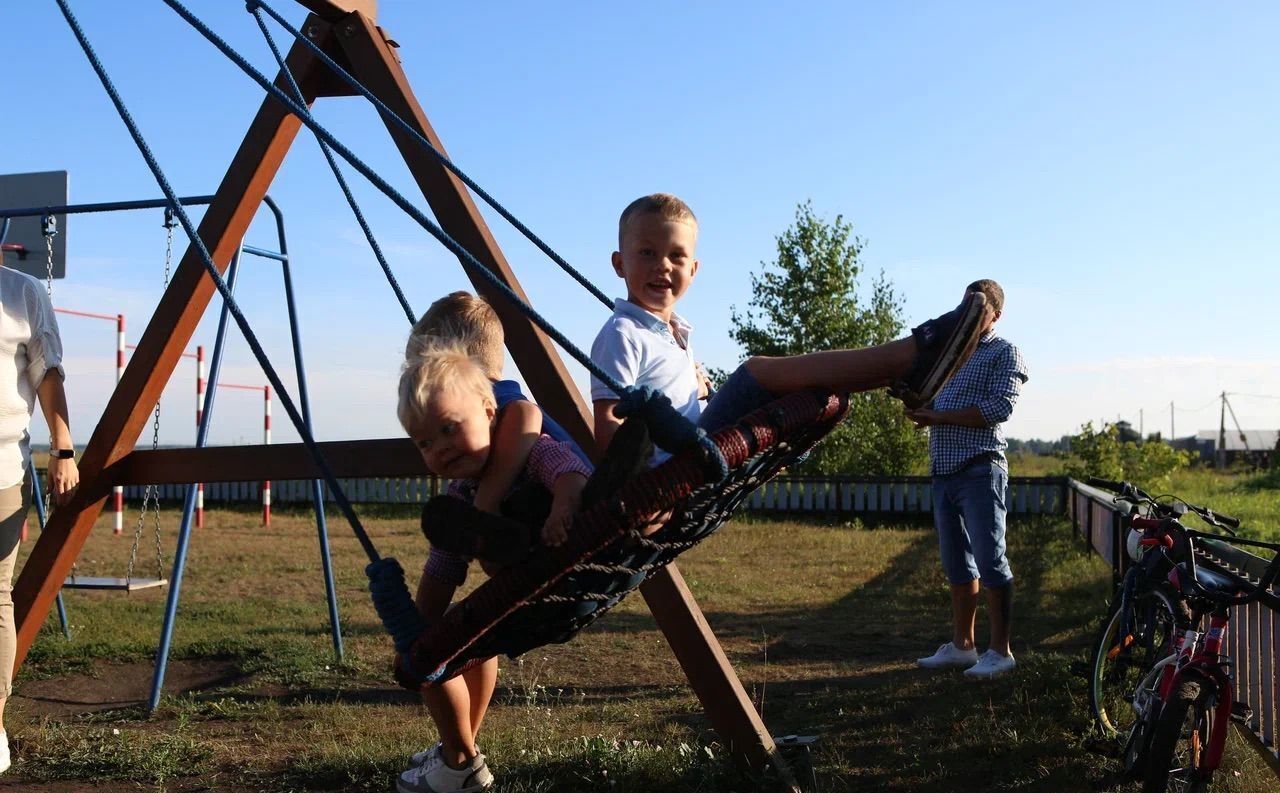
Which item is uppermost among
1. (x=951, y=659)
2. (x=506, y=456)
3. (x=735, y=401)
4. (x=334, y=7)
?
(x=334, y=7)

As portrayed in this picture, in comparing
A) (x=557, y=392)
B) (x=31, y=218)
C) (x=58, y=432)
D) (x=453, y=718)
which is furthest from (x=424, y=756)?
(x=31, y=218)

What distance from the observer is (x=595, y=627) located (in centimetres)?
711

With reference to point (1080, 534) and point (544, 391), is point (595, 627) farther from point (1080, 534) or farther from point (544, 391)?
point (1080, 534)

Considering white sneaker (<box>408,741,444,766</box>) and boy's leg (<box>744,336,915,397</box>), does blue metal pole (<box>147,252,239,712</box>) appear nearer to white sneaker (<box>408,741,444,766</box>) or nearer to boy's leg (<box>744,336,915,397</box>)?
white sneaker (<box>408,741,444,766</box>)

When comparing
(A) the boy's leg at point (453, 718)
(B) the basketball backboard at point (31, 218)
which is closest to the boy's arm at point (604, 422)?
(A) the boy's leg at point (453, 718)

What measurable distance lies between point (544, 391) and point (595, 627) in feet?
12.8

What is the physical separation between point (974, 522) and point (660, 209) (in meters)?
2.88

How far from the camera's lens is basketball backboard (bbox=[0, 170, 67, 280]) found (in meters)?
8.09

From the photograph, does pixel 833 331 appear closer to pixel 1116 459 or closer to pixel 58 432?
pixel 1116 459

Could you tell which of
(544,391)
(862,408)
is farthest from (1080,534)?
(862,408)

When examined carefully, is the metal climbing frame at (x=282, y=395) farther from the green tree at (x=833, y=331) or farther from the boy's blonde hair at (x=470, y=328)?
the green tree at (x=833, y=331)

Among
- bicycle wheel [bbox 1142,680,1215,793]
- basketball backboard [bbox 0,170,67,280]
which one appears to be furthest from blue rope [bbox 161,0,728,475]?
basketball backboard [bbox 0,170,67,280]

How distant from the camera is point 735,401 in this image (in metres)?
2.74

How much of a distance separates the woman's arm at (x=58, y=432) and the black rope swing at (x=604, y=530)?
1551 millimetres
